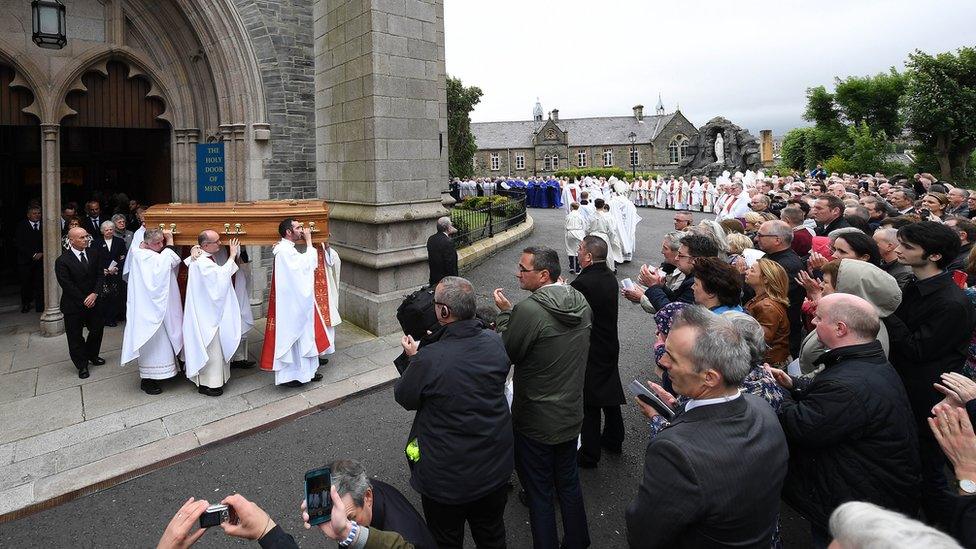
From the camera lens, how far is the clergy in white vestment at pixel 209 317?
5969mm

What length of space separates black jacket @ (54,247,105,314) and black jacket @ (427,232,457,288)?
4.24 meters

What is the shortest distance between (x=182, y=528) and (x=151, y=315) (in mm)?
4903

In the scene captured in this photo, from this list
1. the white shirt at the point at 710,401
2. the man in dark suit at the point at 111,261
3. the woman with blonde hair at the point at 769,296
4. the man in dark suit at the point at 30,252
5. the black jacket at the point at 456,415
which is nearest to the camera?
the white shirt at the point at 710,401

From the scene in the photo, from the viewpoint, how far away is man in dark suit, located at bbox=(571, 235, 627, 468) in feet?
14.4

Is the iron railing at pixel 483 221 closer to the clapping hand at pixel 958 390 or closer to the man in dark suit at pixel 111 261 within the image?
the man in dark suit at pixel 111 261

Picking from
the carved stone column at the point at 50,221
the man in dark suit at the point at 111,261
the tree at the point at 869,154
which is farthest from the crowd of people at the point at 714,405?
the tree at the point at 869,154

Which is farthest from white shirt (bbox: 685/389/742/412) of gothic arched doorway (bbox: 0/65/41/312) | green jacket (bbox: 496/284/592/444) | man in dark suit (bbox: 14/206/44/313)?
gothic arched doorway (bbox: 0/65/41/312)

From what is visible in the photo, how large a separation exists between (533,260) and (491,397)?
1.18m

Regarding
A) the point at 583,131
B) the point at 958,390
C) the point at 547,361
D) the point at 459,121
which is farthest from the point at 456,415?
the point at 583,131

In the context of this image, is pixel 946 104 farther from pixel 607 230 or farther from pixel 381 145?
pixel 381 145

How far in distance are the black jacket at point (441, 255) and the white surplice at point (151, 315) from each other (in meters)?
3.39

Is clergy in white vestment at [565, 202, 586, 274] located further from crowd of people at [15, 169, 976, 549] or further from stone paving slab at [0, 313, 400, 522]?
crowd of people at [15, 169, 976, 549]

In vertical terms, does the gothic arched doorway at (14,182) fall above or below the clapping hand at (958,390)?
above

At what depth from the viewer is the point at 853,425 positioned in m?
2.54
